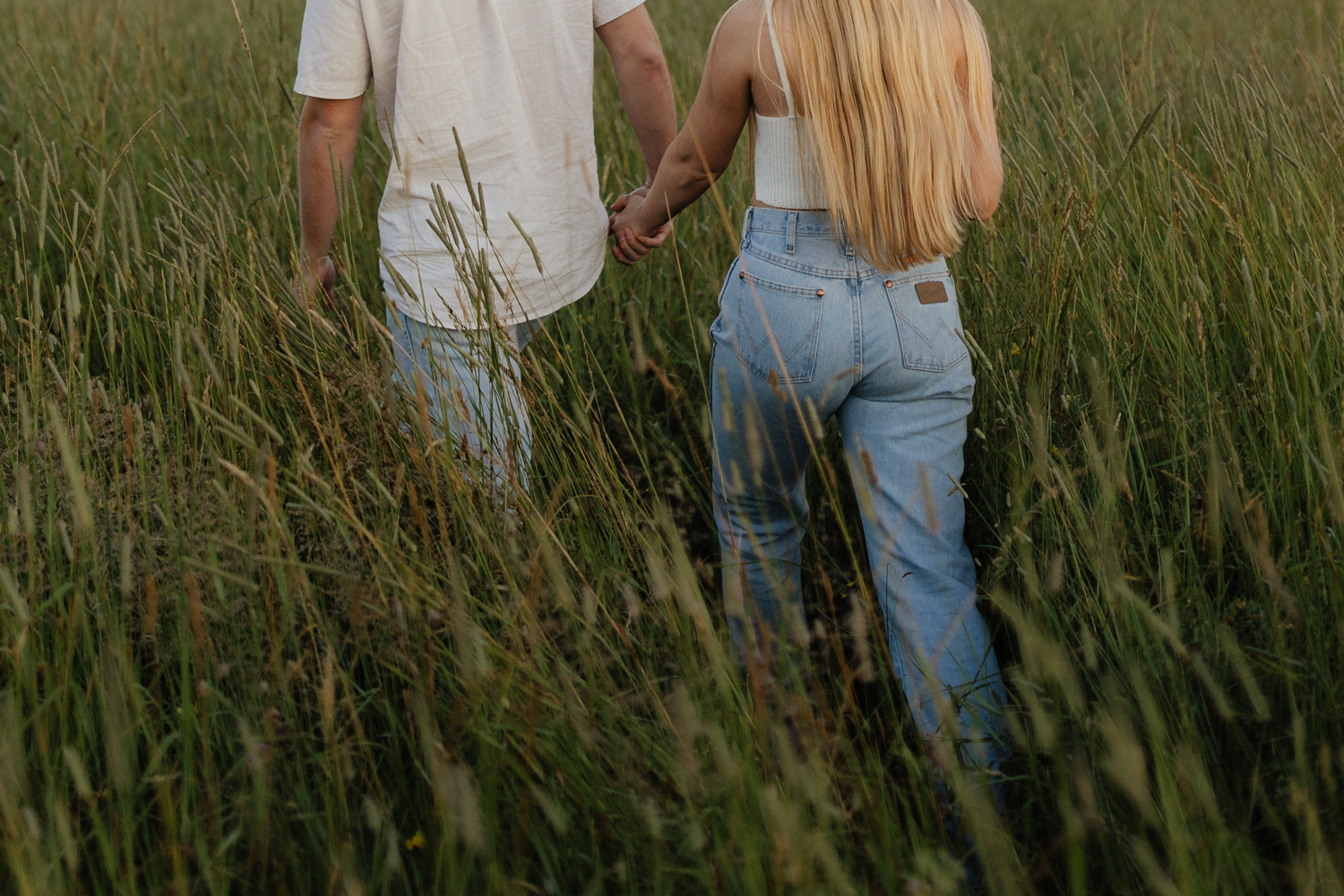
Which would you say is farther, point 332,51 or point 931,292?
point 332,51

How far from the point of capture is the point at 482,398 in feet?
5.28

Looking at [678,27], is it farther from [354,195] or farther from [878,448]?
[878,448]

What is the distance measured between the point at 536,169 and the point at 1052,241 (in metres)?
1.06

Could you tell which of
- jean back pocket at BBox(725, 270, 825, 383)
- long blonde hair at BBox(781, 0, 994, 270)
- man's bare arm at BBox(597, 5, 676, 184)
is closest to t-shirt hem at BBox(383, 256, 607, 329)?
man's bare arm at BBox(597, 5, 676, 184)

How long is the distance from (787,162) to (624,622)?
78 cm

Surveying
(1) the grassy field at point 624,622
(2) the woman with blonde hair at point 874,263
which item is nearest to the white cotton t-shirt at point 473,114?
(1) the grassy field at point 624,622

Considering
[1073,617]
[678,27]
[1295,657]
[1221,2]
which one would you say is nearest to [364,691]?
[1073,617]

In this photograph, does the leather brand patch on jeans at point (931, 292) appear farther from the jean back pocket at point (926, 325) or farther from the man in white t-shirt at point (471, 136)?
the man in white t-shirt at point (471, 136)

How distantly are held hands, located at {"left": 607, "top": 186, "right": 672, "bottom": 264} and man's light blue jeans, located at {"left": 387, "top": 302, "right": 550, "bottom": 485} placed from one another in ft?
0.90

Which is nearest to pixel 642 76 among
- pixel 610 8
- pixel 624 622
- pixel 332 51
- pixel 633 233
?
pixel 610 8

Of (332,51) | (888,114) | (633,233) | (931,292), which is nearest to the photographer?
(888,114)

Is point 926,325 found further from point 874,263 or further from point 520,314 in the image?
point 520,314

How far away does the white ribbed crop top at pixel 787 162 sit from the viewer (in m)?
1.57

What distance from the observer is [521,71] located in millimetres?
1949
